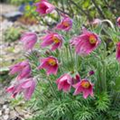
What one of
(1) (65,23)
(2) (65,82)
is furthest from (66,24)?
(2) (65,82)

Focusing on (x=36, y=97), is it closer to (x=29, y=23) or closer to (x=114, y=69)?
(x=114, y=69)

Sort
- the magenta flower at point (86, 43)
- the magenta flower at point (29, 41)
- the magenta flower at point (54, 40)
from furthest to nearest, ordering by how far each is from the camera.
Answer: the magenta flower at point (29, 41) → the magenta flower at point (54, 40) → the magenta flower at point (86, 43)

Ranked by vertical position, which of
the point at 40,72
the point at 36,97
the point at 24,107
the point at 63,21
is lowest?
the point at 24,107

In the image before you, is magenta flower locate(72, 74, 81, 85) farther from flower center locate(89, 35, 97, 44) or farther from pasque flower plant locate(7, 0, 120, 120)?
flower center locate(89, 35, 97, 44)

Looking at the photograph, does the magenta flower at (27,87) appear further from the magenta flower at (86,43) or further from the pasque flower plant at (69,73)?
the magenta flower at (86,43)

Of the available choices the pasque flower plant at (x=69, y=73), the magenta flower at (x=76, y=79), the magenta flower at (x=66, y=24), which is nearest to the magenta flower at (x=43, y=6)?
the pasque flower plant at (x=69, y=73)

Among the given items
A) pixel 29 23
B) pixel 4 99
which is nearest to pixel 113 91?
pixel 4 99

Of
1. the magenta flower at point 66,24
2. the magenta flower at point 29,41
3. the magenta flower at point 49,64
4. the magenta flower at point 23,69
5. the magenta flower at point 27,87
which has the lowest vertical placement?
the magenta flower at point 27,87
